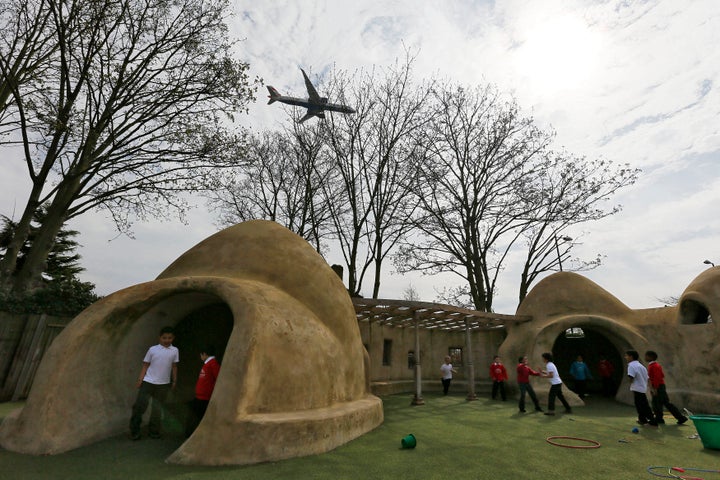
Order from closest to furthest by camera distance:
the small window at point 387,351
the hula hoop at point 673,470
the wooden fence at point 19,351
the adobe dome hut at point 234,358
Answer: the hula hoop at point 673,470 → the adobe dome hut at point 234,358 → the wooden fence at point 19,351 → the small window at point 387,351

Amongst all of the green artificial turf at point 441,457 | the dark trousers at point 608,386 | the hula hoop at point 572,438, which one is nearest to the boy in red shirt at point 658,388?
the green artificial turf at point 441,457

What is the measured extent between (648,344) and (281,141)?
19.7 m

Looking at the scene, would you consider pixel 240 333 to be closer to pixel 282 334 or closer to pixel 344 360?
pixel 282 334

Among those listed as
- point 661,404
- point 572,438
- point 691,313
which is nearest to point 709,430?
point 572,438

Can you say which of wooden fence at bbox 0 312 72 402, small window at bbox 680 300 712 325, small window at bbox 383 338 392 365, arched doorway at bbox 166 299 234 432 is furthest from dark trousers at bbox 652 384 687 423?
wooden fence at bbox 0 312 72 402

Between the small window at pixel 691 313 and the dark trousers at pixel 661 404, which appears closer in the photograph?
the dark trousers at pixel 661 404

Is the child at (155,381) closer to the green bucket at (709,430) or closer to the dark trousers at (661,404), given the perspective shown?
the green bucket at (709,430)

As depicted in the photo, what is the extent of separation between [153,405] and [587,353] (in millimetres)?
19081

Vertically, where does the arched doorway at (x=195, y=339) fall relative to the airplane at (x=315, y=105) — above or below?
below

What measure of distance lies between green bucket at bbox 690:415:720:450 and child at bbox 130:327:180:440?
9089 millimetres

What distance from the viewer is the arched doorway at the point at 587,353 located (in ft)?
55.6

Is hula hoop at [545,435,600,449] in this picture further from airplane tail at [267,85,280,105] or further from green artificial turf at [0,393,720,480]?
airplane tail at [267,85,280,105]

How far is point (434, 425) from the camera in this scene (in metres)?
8.48

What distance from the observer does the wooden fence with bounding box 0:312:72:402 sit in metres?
9.14
